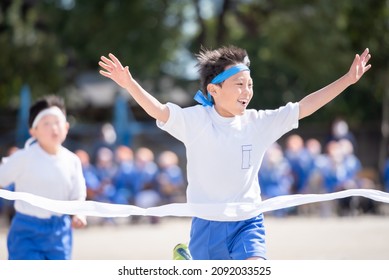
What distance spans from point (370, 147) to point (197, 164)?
23585mm

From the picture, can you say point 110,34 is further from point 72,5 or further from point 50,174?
point 50,174

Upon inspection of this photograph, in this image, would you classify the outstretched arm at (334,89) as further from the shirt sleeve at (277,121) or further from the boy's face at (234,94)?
the boy's face at (234,94)

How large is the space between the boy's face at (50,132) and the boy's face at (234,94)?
2091 millimetres

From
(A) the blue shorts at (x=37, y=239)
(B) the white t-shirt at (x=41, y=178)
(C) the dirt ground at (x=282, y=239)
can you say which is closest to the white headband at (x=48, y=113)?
(B) the white t-shirt at (x=41, y=178)

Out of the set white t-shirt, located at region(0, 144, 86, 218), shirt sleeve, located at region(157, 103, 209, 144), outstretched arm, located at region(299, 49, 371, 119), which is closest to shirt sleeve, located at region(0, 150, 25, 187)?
white t-shirt, located at region(0, 144, 86, 218)

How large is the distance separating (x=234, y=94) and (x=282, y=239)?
7112mm

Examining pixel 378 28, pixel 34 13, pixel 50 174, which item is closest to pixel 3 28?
pixel 34 13

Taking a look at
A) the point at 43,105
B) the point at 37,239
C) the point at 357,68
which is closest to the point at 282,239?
the point at 43,105

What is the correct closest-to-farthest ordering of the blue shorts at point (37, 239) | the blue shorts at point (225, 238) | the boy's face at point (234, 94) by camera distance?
the blue shorts at point (225, 238), the boy's face at point (234, 94), the blue shorts at point (37, 239)

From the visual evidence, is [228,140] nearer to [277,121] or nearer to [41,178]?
[277,121]

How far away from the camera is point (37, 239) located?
746 cm

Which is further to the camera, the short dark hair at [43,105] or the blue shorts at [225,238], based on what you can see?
the short dark hair at [43,105]

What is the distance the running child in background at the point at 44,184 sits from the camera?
7.46m

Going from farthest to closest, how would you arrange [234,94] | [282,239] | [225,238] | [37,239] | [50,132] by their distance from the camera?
[282,239], [50,132], [37,239], [234,94], [225,238]
